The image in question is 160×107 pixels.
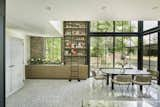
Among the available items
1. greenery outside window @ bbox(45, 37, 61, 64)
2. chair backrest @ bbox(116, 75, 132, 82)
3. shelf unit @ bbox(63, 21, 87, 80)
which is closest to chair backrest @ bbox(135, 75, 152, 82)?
chair backrest @ bbox(116, 75, 132, 82)

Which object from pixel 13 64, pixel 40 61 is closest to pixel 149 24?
pixel 40 61

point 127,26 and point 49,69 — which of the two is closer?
point 49,69

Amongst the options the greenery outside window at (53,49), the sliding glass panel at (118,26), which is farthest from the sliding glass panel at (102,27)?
the greenery outside window at (53,49)

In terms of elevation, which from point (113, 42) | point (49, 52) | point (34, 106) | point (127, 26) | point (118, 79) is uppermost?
point (127, 26)

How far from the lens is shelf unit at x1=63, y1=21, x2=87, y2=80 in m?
9.76

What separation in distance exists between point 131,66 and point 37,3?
8.06 meters

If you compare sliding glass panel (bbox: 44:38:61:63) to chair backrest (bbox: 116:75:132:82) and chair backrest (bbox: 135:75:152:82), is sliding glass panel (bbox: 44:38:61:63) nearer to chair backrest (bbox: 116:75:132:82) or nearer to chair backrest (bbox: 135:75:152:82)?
chair backrest (bbox: 116:75:132:82)

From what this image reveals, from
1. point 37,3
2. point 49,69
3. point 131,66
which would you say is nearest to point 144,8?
point 37,3

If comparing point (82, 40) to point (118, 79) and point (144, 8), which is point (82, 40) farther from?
point (144, 8)

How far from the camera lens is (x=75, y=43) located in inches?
388

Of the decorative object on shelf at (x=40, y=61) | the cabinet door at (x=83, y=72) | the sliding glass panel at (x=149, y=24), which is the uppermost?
the sliding glass panel at (x=149, y=24)

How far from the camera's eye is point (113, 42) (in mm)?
9711

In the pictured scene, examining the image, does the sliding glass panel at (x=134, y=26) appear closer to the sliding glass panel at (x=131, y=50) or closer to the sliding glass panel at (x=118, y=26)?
the sliding glass panel at (x=131, y=50)

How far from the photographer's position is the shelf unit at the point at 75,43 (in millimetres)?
9758
